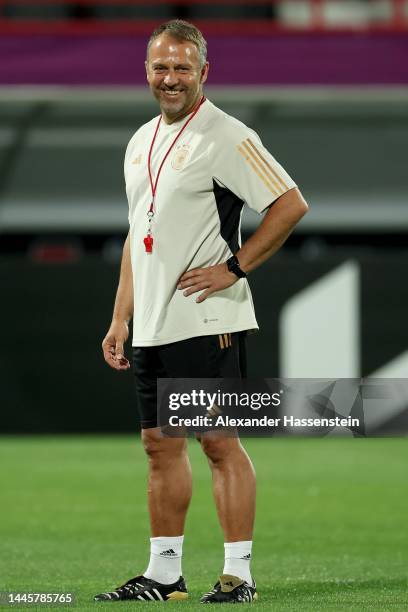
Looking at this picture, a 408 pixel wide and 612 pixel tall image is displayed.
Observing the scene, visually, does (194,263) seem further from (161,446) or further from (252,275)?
(252,275)

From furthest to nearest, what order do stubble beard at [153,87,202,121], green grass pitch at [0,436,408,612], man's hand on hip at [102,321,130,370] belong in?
green grass pitch at [0,436,408,612] < man's hand on hip at [102,321,130,370] < stubble beard at [153,87,202,121]

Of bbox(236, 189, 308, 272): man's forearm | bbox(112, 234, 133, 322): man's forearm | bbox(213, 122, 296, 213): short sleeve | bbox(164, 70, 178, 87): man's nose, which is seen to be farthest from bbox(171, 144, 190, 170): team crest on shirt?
bbox(112, 234, 133, 322): man's forearm

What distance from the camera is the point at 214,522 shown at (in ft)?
25.1

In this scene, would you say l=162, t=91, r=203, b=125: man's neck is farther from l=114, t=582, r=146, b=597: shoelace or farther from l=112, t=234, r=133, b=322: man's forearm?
l=114, t=582, r=146, b=597: shoelace

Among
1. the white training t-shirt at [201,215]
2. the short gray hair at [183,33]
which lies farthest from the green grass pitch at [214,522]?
the short gray hair at [183,33]

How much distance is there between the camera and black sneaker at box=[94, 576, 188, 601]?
4973 mm

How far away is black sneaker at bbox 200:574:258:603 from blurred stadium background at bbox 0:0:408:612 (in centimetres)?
142

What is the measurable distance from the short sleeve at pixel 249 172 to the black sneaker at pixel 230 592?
121cm

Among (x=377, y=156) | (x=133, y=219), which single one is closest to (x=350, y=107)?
(x=377, y=156)

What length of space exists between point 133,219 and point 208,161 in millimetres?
347

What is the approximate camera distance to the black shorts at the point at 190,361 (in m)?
4.94

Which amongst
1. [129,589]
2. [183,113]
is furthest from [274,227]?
[129,589]

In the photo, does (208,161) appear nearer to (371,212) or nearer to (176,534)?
(176,534)

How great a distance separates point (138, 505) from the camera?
839 cm
